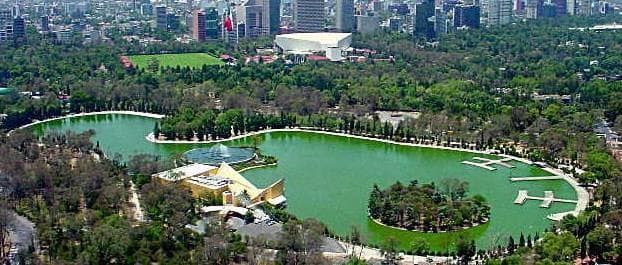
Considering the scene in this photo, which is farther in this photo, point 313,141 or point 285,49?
point 285,49

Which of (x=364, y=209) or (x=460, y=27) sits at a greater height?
(x=460, y=27)

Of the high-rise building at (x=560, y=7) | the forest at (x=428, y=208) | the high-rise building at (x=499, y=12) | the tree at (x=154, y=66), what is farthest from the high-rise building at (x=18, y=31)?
the high-rise building at (x=560, y=7)

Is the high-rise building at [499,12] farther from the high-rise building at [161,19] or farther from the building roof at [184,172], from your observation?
the building roof at [184,172]

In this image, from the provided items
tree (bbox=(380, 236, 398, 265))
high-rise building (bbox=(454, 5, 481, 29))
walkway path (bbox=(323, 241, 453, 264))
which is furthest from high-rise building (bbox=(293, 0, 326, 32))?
tree (bbox=(380, 236, 398, 265))

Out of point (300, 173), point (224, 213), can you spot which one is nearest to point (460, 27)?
point (300, 173)

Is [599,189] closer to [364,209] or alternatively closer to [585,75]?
[364,209]

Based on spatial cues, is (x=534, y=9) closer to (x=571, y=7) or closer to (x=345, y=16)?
(x=571, y=7)

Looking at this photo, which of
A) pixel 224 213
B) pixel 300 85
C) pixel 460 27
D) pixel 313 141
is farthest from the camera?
pixel 460 27
